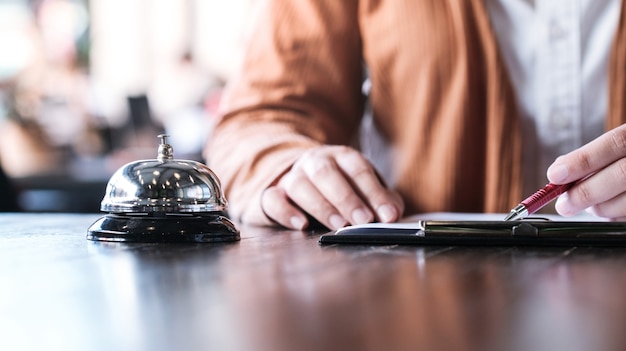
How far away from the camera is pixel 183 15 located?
3.53 m

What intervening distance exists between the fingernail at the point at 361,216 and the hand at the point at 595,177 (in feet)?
0.69

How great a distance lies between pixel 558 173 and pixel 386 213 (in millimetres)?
208

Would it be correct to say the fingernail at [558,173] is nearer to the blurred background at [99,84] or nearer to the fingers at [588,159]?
the fingers at [588,159]

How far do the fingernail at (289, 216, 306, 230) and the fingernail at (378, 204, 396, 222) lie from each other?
9 cm

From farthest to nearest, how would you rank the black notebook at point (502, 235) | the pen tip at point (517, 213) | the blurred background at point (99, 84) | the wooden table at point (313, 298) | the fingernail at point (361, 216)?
1. the blurred background at point (99, 84)
2. the fingernail at point (361, 216)
3. the pen tip at point (517, 213)
4. the black notebook at point (502, 235)
5. the wooden table at point (313, 298)

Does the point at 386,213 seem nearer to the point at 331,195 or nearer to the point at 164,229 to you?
the point at 331,195

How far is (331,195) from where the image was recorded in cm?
94

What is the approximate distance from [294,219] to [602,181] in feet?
1.17

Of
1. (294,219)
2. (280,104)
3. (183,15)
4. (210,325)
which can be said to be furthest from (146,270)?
(183,15)

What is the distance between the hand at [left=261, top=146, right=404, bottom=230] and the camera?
934mm

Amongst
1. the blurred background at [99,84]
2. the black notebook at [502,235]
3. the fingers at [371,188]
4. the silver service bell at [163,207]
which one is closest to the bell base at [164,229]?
the silver service bell at [163,207]

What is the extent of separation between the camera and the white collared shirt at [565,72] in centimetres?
136

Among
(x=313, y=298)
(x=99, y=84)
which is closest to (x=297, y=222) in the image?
(x=313, y=298)

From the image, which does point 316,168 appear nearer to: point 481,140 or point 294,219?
point 294,219
